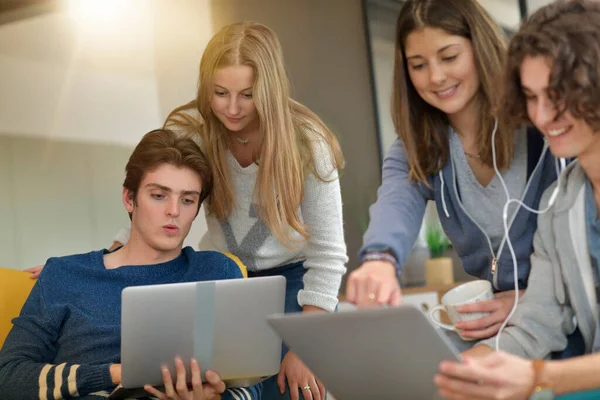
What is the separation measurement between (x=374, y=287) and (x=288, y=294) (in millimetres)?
841

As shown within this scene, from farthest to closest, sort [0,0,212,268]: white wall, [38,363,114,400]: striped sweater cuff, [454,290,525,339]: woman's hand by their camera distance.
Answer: [0,0,212,268]: white wall < [38,363,114,400]: striped sweater cuff < [454,290,525,339]: woman's hand

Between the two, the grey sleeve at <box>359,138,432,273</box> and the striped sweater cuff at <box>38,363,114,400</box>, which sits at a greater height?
the grey sleeve at <box>359,138,432,273</box>

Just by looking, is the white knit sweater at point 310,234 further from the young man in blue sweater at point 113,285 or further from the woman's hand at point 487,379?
the woman's hand at point 487,379

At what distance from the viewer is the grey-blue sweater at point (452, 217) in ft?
5.15

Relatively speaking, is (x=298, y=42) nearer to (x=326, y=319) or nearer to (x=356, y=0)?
(x=356, y=0)

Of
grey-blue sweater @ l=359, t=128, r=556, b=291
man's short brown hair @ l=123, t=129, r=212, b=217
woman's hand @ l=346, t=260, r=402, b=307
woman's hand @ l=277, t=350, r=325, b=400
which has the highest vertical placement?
man's short brown hair @ l=123, t=129, r=212, b=217

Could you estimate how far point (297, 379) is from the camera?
6.84ft

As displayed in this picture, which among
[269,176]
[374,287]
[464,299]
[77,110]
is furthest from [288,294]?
[77,110]

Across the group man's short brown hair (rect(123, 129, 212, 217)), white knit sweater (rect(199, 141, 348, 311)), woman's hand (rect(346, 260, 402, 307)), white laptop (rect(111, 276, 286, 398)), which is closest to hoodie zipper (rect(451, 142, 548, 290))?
woman's hand (rect(346, 260, 402, 307))

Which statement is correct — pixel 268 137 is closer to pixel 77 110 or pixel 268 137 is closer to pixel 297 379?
pixel 297 379

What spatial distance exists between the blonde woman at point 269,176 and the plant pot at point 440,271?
1.78 metres

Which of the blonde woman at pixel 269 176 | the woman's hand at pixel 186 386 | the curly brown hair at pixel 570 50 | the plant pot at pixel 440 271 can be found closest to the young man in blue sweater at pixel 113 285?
the woman's hand at pixel 186 386

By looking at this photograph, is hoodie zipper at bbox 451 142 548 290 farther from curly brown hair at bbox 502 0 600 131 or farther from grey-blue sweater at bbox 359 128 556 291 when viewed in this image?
curly brown hair at bbox 502 0 600 131

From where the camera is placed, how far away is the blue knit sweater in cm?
177
